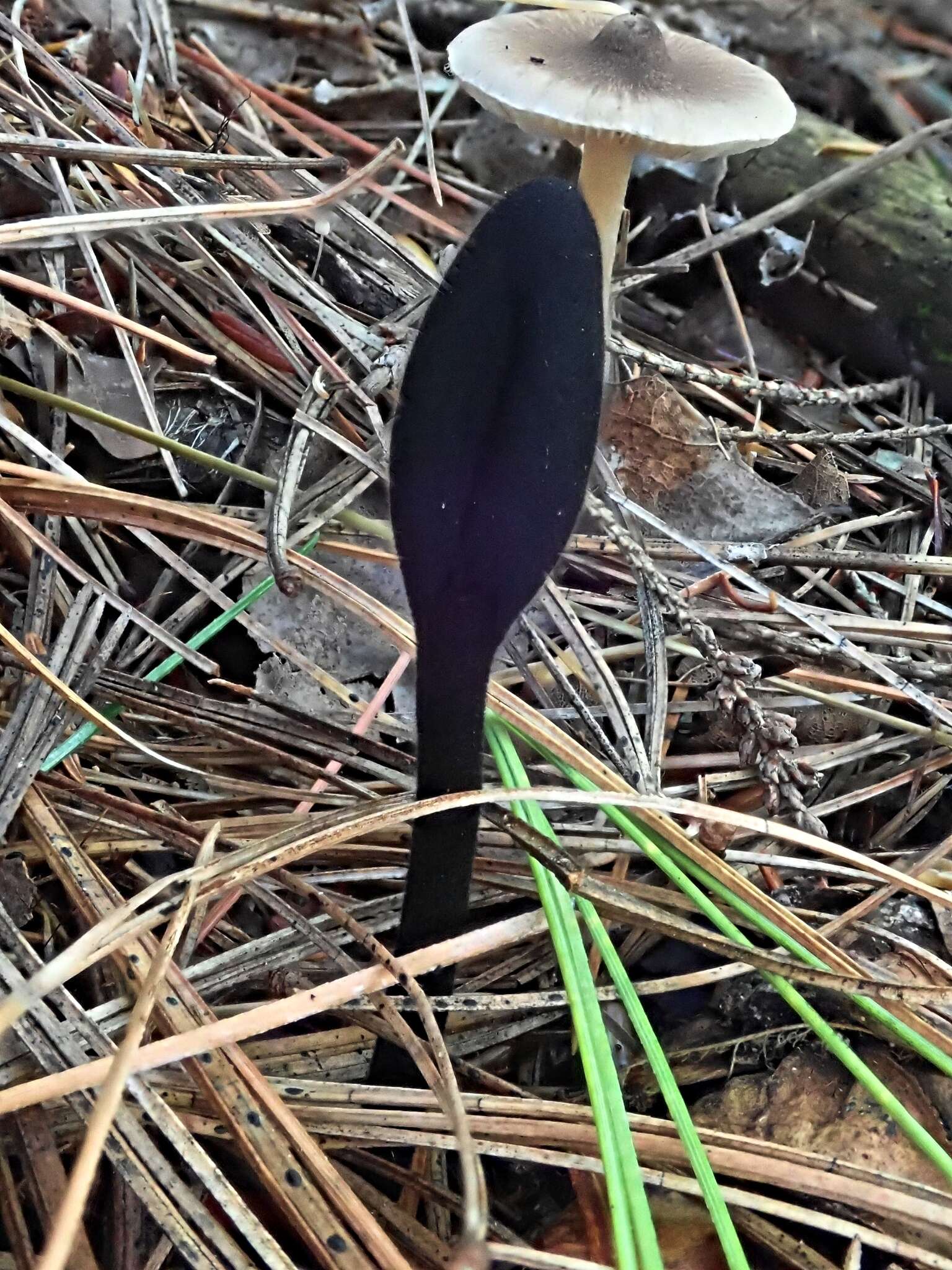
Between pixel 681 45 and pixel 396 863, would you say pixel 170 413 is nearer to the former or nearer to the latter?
pixel 396 863

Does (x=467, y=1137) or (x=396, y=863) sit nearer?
(x=467, y=1137)

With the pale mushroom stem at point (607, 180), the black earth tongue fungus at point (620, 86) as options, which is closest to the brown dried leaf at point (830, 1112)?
the black earth tongue fungus at point (620, 86)

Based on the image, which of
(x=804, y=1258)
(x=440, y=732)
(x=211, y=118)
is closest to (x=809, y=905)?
(x=804, y=1258)

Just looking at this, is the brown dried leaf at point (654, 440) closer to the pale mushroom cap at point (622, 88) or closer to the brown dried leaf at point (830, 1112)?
the pale mushroom cap at point (622, 88)

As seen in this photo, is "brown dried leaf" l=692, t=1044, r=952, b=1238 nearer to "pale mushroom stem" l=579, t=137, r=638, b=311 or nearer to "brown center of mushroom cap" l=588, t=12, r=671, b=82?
"pale mushroom stem" l=579, t=137, r=638, b=311

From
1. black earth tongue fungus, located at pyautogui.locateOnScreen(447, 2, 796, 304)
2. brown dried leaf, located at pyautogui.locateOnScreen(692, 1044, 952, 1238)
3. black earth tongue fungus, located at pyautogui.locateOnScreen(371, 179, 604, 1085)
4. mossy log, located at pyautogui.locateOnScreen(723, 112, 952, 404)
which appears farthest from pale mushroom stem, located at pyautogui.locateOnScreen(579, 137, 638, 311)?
brown dried leaf, located at pyautogui.locateOnScreen(692, 1044, 952, 1238)
